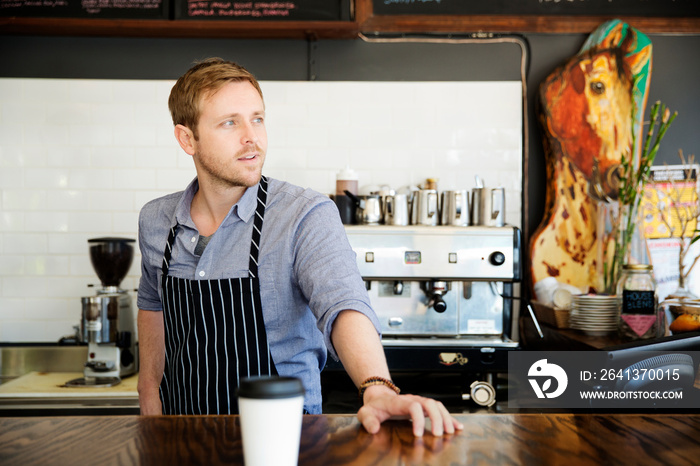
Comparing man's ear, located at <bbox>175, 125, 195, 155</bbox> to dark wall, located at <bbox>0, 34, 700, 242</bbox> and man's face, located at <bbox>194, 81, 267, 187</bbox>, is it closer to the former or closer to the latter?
man's face, located at <bbox>194, 81, 267, 187</bbox>

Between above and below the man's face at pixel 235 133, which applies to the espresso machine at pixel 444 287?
below

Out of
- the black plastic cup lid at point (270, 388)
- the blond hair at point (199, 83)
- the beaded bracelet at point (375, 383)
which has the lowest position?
the beaded bracelet at point (375, 383)

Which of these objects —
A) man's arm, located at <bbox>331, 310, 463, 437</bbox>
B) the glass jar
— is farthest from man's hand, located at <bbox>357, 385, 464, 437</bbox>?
the glass jar

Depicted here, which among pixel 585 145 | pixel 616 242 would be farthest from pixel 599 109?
pixel 616 242

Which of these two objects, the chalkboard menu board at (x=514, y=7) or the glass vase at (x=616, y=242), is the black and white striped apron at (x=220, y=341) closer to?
the glass vase at (x=616, y=242)

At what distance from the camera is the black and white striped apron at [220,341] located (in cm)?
146

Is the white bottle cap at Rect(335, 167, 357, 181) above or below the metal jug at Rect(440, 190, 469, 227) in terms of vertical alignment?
above

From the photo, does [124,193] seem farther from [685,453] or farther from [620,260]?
[685,453]

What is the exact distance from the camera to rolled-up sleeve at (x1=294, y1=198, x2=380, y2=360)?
4.24ft

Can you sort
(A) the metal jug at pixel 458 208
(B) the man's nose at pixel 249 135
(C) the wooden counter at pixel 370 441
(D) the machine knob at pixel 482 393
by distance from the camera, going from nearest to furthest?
(C) the wooden counter at pixel 370 441 → (B) the man's nose at pixel 249 135 → (D) the machine knob at pixel 482 393 → (A) the metal jug at pixel 458 208

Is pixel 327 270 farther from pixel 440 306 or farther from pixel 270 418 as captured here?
pixel 440 306

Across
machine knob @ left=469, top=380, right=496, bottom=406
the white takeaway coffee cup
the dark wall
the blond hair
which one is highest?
the dark wall

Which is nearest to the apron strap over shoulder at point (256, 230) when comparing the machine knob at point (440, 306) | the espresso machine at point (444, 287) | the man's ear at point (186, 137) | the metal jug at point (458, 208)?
the man's ear at point (186, 137)

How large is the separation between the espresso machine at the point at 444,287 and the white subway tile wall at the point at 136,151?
19.9 inches
